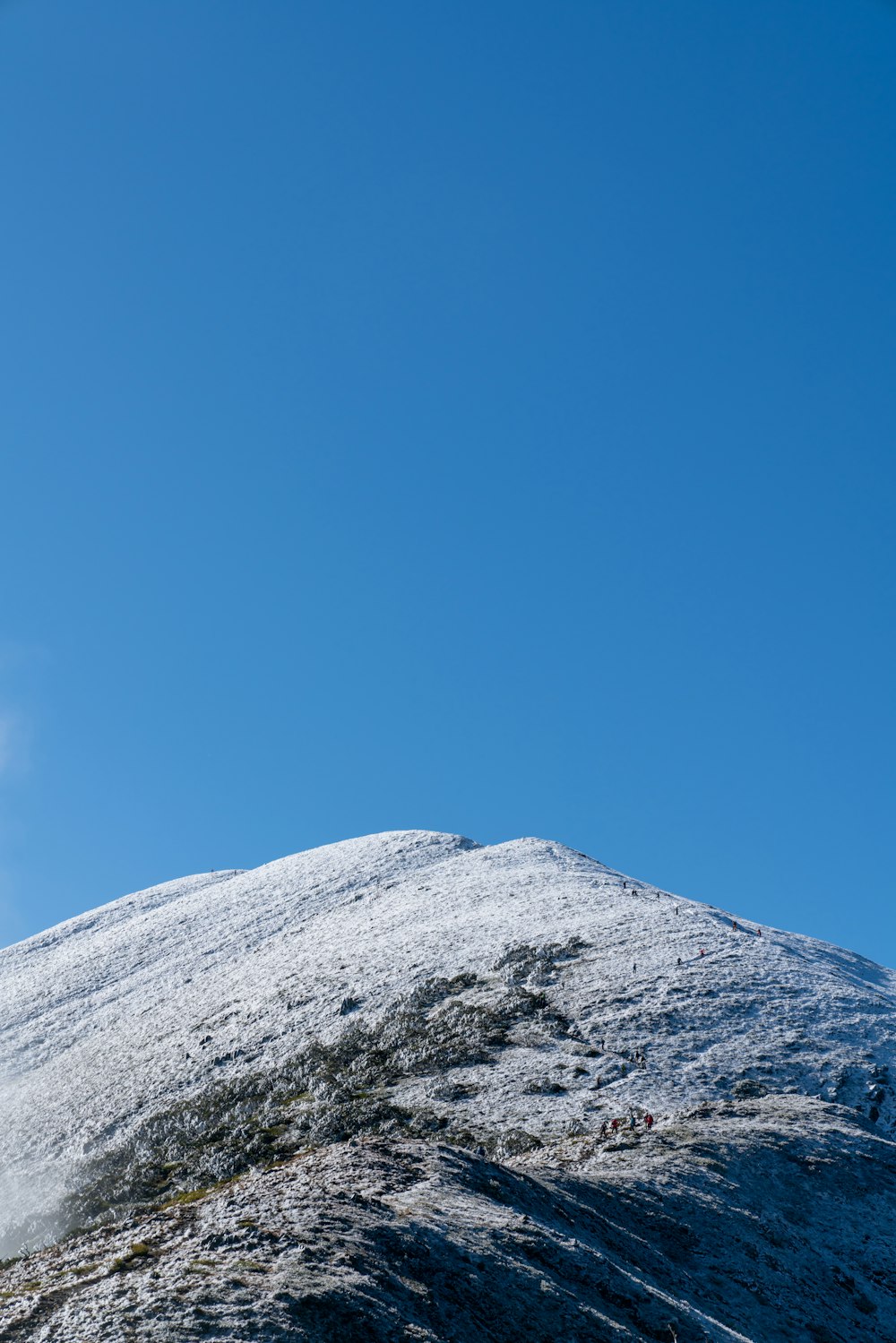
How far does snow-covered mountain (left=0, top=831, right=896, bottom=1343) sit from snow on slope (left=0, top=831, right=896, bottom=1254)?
17 cm

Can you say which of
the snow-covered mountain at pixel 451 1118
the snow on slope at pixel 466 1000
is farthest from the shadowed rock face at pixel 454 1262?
the snow on slope at pixel 466 1000

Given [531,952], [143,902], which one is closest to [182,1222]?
[531,952]

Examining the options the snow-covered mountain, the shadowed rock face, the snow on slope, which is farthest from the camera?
the snow on slope

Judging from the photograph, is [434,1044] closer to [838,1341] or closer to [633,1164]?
[633,1164]

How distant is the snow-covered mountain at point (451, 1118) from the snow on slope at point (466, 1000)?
0.55ft

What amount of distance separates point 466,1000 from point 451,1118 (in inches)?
393

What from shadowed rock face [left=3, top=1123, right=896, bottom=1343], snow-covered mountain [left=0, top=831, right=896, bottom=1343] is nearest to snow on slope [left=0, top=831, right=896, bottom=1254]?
snow-covered mountain [left=0, top=831, right=896, bottom=1343]

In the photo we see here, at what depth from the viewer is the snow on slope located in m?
29.6

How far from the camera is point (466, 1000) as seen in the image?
123ft

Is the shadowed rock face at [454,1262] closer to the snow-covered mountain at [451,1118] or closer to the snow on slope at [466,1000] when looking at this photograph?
the snow-covered mountain at [451,1118]

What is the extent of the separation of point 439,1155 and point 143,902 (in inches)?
2653

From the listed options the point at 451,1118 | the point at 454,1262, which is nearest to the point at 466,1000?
the point at 451,1118

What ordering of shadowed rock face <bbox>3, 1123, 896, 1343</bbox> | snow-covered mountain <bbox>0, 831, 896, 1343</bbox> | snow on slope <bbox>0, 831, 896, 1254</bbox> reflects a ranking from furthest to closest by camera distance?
snow on slope <bbox>0, 831, 896, 1254</bbox> < snow-covered mountain <bbox>0, 831, 896, 1343</bbox> < shadowed rock face <bbox>3, 1123, 896, 1343</bbox>

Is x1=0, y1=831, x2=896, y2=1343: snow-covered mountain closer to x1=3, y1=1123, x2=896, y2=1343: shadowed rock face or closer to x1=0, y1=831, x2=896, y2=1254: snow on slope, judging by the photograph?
x1=3, y1=1123, x2=896, y2=1343: shadowed rock face
